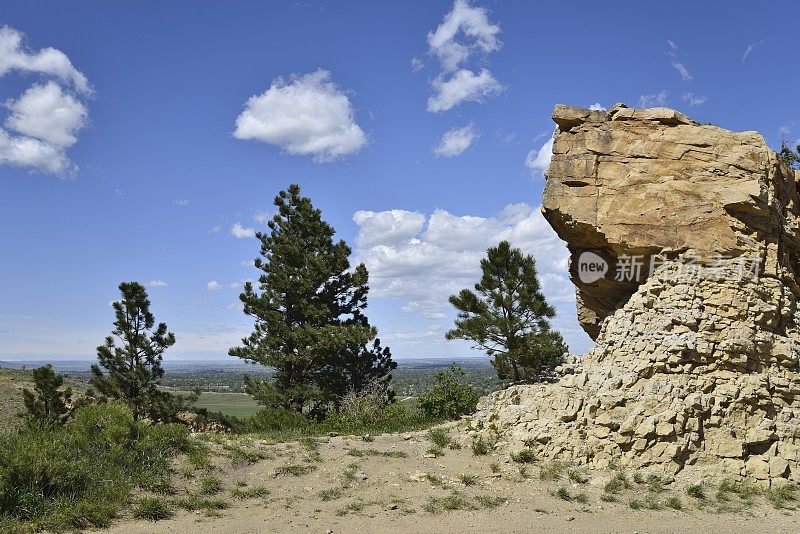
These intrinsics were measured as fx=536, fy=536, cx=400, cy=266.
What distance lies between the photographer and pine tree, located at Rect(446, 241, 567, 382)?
59.0ft

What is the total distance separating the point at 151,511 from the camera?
8500 mm

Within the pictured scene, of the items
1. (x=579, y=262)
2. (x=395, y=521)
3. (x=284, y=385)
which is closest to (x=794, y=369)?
(x=579, y=262)

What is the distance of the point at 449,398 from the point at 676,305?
24.9 ft

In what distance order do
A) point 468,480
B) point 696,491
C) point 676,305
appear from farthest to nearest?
point 676,305 → point 468,480 → point 696,491

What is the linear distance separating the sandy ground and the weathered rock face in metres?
5.79

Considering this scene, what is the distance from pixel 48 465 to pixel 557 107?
1384 centimetres

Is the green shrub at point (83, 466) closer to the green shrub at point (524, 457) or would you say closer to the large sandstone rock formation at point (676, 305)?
the green shrub at point (524, 457)

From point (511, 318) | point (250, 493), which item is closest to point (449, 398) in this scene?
point (511, 318)

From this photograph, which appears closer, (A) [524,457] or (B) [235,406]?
(A) [524,457]

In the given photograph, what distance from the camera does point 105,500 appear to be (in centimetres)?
858

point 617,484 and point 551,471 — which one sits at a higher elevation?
point 551,471

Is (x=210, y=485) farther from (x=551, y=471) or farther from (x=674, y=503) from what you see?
(x=674, y=503)

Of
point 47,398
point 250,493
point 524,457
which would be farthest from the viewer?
point 47,398

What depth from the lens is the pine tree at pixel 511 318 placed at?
17969 millimetres
